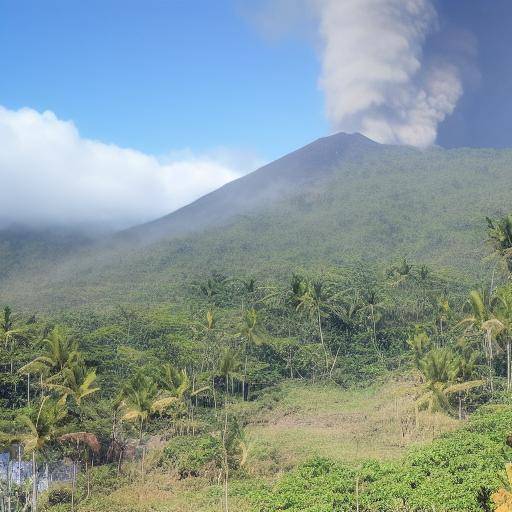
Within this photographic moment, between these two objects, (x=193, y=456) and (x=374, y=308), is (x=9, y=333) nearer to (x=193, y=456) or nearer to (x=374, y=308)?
(x=193, y=456)

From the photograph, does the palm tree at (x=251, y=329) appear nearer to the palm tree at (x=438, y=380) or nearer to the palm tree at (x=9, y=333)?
the palm tree at (x=438, y=380)

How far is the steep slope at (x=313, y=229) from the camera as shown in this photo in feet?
240

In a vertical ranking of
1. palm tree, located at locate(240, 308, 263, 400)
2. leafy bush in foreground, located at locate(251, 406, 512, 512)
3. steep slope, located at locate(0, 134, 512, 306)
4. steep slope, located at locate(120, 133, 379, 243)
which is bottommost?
leafy bush in foreground, located at locate(251, 406, 512, 512)

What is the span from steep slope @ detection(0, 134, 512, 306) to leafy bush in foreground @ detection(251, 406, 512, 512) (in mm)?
46787

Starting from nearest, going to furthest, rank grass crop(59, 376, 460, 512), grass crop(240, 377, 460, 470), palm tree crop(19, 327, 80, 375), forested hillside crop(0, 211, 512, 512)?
forested hillside crop(0, 211, 512, 512) < grass crop(59, 376, 460, 512) < grass crop(240, 377, 460, 470) < palm tree crop(19, 327, 80, 375)

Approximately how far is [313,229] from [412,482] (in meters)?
76.6

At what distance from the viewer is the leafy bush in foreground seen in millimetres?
14555

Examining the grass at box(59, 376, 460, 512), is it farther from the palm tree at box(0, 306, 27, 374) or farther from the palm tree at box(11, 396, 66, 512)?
the palm tree at box(0, 306, 27, 374)

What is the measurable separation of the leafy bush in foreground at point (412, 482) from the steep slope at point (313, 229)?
153ft

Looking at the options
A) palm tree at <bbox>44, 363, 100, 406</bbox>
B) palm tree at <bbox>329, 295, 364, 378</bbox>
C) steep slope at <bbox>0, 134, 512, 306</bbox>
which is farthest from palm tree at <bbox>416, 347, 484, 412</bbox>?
steep slope at <bbox>0, 134, 512, 306</bbox>

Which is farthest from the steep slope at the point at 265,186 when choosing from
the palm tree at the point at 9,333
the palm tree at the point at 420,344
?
the palm tree at the point at 9,333

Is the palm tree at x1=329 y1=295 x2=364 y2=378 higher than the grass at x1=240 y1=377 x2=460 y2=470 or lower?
higher

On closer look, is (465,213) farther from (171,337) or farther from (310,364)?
(171,337)

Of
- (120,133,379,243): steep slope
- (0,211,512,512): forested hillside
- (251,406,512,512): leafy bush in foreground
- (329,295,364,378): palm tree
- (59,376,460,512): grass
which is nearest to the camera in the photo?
(251,406,512,512): leafy bush in foreground
